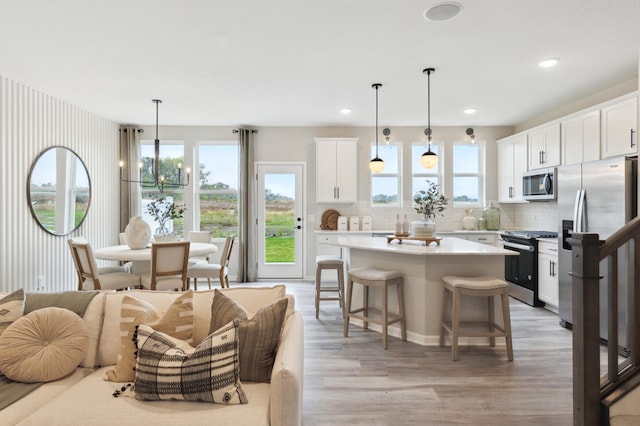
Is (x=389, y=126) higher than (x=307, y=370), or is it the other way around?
(x=389, y=126)

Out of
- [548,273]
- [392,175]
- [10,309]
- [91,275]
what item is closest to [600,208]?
[548,273]

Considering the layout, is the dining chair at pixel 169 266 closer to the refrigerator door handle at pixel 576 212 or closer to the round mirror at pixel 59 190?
the round mirror at pixel 59 190

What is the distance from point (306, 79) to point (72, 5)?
212 centimetres

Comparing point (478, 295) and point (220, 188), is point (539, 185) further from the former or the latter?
point (220, 188)

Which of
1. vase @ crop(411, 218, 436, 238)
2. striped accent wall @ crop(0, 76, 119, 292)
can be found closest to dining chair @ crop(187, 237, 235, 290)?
striped accent wall @ crop(0, 76, 119, 292)

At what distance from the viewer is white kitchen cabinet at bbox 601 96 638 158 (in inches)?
136

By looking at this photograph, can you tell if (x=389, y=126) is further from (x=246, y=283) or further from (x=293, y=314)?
(x=293, y=314)

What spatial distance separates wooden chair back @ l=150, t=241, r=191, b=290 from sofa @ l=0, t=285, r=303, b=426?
175cm

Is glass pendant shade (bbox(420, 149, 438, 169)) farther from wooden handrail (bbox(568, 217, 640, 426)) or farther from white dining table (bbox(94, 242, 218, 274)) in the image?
white dining table (bbox(94, 242, 218, 274))

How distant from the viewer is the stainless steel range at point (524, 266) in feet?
15.2

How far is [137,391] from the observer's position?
5.01 ft

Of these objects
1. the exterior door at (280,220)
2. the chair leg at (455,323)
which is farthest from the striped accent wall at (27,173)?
the chair leg at (455,323)

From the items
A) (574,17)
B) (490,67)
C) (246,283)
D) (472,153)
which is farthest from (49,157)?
(472,153)

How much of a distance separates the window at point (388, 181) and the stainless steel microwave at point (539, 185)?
6.34 ft
